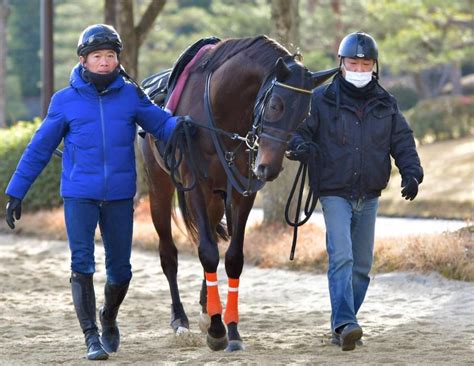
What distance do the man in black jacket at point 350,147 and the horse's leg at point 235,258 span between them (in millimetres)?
643

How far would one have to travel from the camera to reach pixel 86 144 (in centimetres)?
632

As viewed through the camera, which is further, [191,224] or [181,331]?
[191,224]

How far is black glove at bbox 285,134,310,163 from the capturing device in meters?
6.39

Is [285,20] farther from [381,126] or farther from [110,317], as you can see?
[110,317]

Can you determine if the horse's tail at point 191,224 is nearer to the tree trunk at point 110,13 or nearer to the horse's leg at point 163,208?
the horse's leg at point 163,208

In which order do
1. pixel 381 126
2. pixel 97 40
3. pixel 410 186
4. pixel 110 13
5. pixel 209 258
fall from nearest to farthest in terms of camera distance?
1. pixel 97 40
2. pixel 410 186
3. pixel 381 126
4. pixel 209 258
5. pixel 110 13

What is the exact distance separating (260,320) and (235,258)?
1.38 m

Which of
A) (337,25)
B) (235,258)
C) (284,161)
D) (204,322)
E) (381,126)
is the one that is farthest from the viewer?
(337,25)

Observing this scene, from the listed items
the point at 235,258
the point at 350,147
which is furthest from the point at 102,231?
the point at 350,147

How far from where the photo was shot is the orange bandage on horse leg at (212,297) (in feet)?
22.8

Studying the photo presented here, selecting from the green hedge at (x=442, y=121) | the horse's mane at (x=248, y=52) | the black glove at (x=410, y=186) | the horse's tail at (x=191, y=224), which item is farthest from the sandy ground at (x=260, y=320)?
the green hedge at (x=442, y=121)

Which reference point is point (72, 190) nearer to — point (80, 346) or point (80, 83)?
point (80, 83)

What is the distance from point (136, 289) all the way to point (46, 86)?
24.3 ft

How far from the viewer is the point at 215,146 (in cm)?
698
